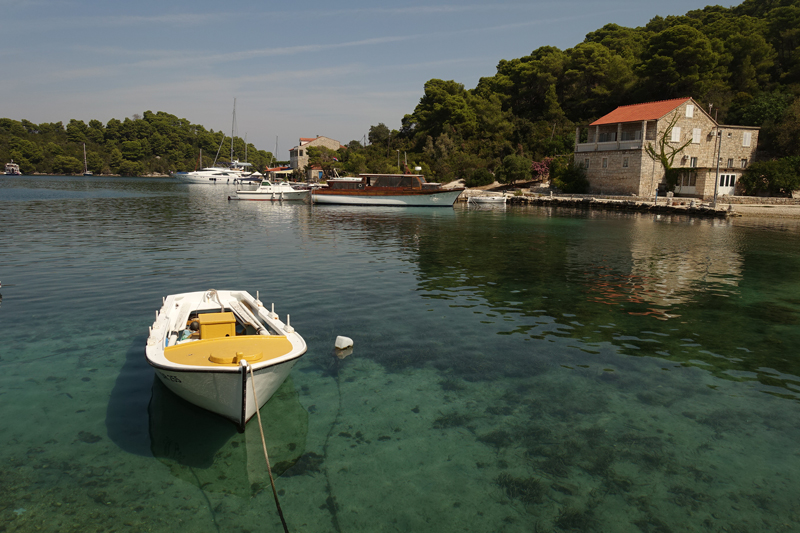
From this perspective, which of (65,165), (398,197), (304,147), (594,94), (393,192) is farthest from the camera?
(65,165)

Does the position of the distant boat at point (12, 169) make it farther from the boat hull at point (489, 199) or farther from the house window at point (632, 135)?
the house window at point (632, 135)

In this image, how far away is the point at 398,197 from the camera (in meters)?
49.0

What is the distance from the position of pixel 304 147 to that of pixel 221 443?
12360 cm

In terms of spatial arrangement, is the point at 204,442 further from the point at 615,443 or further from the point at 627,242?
the point at 627,242

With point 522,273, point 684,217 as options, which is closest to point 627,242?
point 522,273

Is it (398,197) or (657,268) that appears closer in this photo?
(657,268)

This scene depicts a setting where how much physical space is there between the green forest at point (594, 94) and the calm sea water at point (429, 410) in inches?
1807

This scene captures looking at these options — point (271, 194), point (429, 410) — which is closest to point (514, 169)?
point (271, 194)

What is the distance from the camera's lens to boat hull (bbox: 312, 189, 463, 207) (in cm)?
4878

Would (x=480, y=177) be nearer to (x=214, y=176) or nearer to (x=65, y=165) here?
(x=214, y=176)

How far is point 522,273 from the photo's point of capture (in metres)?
17.3

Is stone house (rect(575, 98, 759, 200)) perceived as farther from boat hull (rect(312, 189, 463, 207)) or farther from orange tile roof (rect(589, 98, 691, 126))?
boat hull (rect(312, 189, 463, 207))

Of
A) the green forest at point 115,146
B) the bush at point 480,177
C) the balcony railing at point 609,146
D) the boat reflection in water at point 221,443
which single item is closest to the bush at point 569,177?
the balcony railing at point 609,146

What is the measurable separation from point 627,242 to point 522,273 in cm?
1122
